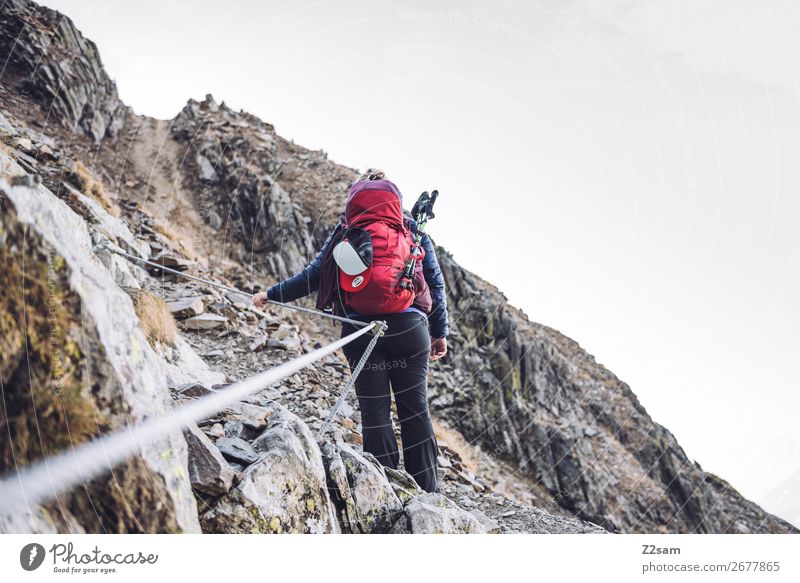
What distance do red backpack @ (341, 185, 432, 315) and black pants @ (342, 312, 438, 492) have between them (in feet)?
0.50

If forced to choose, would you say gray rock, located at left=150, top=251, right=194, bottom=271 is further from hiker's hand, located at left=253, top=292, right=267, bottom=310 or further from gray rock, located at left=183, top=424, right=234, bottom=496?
gray rock, located at left=183, top=424, right=234, bottom=496

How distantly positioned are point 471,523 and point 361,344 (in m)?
1.55

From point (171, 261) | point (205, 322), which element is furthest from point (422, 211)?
point (171, 261)

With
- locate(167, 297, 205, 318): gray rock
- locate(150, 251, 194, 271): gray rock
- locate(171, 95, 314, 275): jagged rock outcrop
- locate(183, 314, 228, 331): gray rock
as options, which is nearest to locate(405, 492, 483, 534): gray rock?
locate(183, 314, 228, 331): gray rock

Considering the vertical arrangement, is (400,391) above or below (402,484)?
above

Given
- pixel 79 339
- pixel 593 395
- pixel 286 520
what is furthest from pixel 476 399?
pixel 79 339

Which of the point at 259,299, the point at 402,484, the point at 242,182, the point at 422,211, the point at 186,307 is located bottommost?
the point at 402,484

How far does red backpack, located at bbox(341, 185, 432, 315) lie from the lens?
3.48 metres

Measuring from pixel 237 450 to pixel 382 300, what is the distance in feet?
5.10

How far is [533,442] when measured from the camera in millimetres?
16750

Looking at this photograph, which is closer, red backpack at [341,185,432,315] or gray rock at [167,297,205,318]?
red backpack at [341,185,432,315]

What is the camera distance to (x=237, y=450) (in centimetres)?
239

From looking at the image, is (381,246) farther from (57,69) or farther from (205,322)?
(57,69)

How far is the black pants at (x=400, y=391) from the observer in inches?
143
